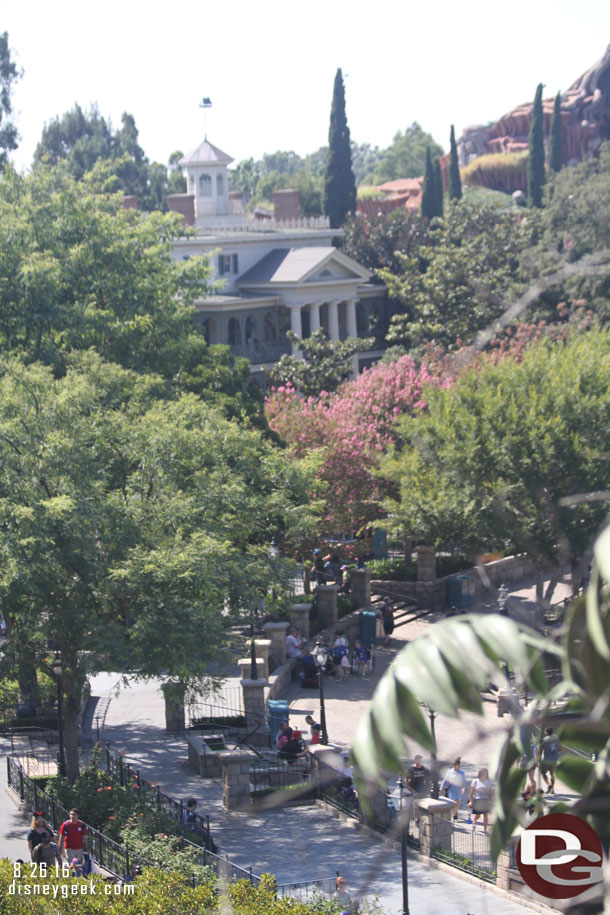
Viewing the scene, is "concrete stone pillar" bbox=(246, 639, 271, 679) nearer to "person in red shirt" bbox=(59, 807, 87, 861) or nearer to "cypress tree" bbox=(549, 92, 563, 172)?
"person in red shirt" bbox=(59, 807, 87, 861)

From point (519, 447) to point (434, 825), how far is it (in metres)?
12.9

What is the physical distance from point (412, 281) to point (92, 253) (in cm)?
2851

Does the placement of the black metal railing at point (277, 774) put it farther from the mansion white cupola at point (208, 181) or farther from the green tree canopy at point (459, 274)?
the mansion white cupola at point (208, 181)

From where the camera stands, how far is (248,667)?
2417 cm

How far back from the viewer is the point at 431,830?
55.5ft

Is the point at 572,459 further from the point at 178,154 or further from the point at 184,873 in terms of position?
the point at 178,154

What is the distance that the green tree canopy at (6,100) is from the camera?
65000 mm

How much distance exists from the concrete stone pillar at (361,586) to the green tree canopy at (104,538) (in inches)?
482

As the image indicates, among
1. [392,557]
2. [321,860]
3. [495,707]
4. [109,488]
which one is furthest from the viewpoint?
[392,557]

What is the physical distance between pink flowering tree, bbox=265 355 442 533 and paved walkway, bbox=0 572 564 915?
740 centimetres

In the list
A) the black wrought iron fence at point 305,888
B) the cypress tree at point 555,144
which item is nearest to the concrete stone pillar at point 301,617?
the black wrought iron fence at point 305,888

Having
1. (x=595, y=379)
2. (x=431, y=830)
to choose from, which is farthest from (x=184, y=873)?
(x=595, y=379)

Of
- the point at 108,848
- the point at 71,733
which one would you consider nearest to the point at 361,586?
the point at 71,733

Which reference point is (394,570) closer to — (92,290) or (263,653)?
(263,653)
